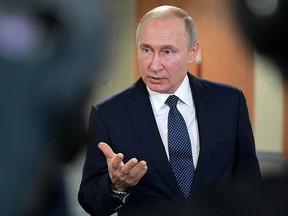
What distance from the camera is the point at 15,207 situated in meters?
0.12

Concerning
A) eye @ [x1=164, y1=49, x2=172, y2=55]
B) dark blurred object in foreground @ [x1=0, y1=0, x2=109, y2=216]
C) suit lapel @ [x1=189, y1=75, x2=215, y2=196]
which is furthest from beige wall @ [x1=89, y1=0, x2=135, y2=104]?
suit lapel @ [x1=189, y1=75, x2=215, y2=196]

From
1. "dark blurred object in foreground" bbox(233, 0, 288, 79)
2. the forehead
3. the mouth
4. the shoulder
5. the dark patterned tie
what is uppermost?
"dark blurred object in foreground" bbox(233, 0, 288, 79)

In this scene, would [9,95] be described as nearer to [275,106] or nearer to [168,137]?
[275,106]

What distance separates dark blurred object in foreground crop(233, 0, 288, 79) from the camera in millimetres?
119

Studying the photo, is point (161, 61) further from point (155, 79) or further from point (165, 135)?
point (165, 135)

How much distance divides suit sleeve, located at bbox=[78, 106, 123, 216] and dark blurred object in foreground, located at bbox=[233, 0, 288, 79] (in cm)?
5

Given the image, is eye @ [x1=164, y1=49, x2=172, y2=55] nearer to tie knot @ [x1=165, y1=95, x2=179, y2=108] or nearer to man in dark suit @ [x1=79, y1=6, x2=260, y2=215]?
man in dark suit @ [x1=79, y1=6, x2=260, y2=215]

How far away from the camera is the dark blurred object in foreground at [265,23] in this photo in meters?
0.12

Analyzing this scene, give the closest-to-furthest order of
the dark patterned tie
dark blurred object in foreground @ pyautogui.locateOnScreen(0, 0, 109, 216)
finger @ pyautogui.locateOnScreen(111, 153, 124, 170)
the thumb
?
dark blurred object in foreground @ pyautogui.locateOnScreen(0, 0, 109, 216)
the thumb
finger @ pyautogui.locateOnScreen(111, 153, 124, 170)
the dark patterned tie

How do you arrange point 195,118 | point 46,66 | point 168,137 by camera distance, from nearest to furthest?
1. point 46,66
2. point 195,118
3. point 168,137

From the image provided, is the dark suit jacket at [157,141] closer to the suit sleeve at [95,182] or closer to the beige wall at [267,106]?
the suit sleeve at [95,182]

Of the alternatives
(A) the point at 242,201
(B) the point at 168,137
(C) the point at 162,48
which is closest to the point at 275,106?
(A) the point at 242,201

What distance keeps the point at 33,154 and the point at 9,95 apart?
15 mm

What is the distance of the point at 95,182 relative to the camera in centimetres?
67
